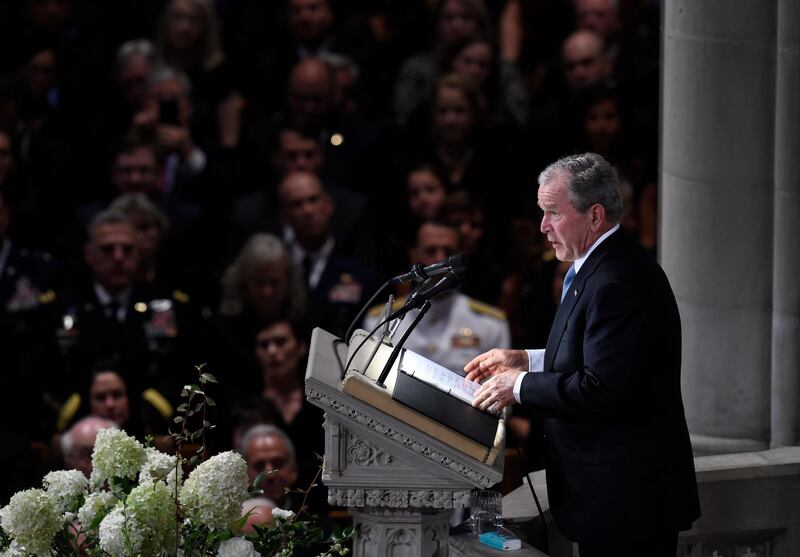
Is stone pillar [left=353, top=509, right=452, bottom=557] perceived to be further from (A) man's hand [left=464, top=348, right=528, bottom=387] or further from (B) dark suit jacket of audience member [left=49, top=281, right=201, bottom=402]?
(B) dark suit jacket of audience member [left=49, top=281, right=201, bottom=402]

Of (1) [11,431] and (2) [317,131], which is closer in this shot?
(1) [11,431]

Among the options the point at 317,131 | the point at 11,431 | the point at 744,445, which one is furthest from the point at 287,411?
the point at 744,445

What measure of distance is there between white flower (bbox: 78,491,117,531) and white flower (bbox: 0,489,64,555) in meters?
0.09

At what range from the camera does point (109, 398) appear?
263 inches

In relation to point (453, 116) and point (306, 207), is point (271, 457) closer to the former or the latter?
point (306, 207)

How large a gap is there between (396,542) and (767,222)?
6.00 ft

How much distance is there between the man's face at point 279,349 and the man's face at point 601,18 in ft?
9.46

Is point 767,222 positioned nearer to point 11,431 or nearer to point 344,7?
point 11,431

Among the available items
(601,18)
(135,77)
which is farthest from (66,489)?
(601,18)

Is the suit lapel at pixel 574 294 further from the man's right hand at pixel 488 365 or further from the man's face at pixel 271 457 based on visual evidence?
the man's face at pixel 271 457

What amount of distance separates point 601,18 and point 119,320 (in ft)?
11.3

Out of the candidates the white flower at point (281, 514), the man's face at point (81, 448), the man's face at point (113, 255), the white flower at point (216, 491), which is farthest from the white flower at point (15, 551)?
the man's face at point (113, 255)

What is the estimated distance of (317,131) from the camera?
27.4 feet

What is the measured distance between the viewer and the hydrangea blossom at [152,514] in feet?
9.95
